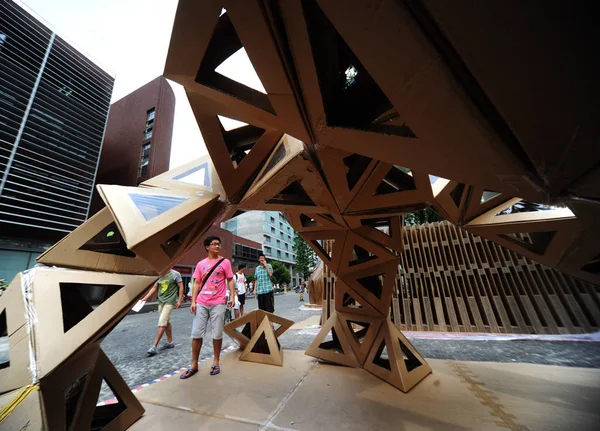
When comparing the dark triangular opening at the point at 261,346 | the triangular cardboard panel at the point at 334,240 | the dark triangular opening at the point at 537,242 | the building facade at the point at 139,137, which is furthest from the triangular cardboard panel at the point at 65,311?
the building facade at the point at 139,137

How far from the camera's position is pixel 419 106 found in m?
0.80

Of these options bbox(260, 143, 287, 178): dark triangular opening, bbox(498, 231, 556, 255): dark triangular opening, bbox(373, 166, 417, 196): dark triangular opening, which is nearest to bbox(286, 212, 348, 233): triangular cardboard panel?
bbox(373, 166, 417, 196): dark triangular opening

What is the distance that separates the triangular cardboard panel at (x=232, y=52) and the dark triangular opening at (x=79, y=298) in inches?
65.0

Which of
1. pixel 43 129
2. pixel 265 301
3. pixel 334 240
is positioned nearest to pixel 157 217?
pixel 334 240

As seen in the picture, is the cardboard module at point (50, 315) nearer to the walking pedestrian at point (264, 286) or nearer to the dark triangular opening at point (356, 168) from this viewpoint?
the dark triangular opening at point (356, 168)

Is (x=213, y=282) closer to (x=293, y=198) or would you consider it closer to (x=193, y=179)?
(x=193, y=179)

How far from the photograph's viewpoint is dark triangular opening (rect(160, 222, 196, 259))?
6.92 ft

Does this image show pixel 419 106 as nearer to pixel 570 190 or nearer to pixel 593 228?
pixel 570 190

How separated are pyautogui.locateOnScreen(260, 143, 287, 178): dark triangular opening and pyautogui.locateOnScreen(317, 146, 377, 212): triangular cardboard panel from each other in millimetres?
336

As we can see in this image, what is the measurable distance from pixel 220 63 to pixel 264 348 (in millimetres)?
4249

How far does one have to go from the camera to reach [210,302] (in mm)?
3357

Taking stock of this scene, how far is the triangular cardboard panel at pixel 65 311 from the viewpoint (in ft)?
4.58

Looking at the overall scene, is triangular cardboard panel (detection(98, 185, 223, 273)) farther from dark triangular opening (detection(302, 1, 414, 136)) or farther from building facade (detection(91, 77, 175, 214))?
building facade (detection(91, 77, 175, 214))

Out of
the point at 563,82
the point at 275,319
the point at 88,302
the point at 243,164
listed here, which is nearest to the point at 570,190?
the point at 563,82
